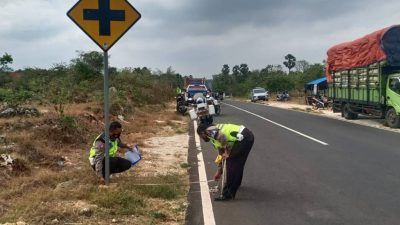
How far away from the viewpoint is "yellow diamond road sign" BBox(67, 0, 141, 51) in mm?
7715

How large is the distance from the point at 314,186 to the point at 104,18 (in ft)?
14.4

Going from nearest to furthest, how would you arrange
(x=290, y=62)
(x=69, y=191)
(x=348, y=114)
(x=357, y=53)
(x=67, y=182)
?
(x=69, y=191)
(x=67, y=182)
(x=357, y=53)
(x=348, y=114)
(x=290, y=62)

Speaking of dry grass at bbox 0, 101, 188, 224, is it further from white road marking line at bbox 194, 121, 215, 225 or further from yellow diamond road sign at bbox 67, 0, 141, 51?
yellow diamond road sign at bbox 67, 0, 141, 51

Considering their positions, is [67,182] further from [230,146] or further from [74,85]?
[74,85]

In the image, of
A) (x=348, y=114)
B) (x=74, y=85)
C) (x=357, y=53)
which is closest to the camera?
(x=357, y=53)

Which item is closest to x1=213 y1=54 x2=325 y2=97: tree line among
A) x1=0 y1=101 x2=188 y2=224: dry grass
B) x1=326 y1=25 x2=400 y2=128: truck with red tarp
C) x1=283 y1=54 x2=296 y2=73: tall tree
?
x1=283 y1=54 x2=296 y2=73: tall tree

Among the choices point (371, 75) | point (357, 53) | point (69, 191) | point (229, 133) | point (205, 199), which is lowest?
point (205, 199)

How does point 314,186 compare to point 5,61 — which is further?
point 5,61

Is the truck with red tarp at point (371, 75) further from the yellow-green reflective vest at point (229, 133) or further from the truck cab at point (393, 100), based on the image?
the yellow-green reflective vest at point (229, 133)

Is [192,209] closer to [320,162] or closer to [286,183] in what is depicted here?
[286,183]

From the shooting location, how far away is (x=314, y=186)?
8.61 meters

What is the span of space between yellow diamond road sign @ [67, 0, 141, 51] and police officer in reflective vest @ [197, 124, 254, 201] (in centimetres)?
191

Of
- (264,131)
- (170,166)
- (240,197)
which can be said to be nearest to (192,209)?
(240,197)

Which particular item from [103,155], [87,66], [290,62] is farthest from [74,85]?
[290,62]
